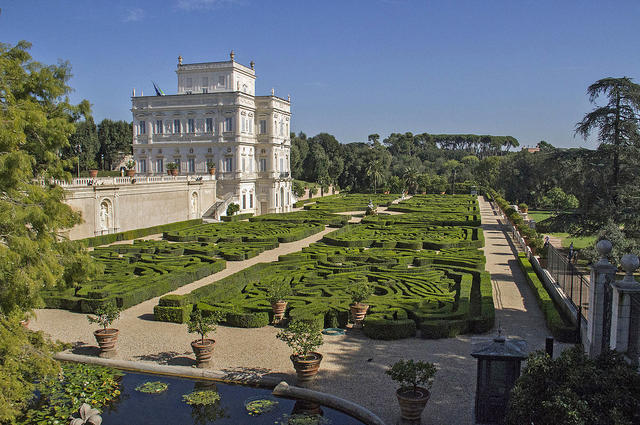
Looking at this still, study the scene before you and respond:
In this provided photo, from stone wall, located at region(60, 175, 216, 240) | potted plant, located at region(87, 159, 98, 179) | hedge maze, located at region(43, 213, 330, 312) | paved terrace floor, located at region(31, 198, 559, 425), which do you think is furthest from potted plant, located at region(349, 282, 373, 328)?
potted plant, located at region(87, 159, 98, 179)

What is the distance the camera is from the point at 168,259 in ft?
81.7

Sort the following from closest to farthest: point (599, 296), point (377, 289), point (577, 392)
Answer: point (577, 392) → point (599, 296) → point (377, 289)

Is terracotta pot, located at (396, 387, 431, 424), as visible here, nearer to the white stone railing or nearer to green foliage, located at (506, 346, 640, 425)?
green foliage, located at (506, 346, 640, 425)

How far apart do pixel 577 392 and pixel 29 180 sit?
9.63 meters

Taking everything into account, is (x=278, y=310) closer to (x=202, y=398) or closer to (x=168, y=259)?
(x=202, y=398)

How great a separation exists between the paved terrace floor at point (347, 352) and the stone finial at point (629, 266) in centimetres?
360

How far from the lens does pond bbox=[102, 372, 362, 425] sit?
1073cm

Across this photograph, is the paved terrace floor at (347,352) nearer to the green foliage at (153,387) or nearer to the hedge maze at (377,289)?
the hedge maze at (377,289)

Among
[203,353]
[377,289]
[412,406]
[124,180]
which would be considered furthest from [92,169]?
[412,406]

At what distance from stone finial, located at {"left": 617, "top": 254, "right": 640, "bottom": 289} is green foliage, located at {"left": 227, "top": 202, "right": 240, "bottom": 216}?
39945 mm

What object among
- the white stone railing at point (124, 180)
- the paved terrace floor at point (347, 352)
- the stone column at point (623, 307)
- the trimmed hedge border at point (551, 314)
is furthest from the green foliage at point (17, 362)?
the white stone railing at point (124, 180)

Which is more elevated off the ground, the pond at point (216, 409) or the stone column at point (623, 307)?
the stone column at point (623, 307)

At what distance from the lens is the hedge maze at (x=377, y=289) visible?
15344 millimetres

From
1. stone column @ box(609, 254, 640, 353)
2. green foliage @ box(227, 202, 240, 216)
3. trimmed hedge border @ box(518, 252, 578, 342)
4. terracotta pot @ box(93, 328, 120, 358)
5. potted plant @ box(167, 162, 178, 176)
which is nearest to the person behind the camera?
stone column @ box(609, 254, 640, 353)
